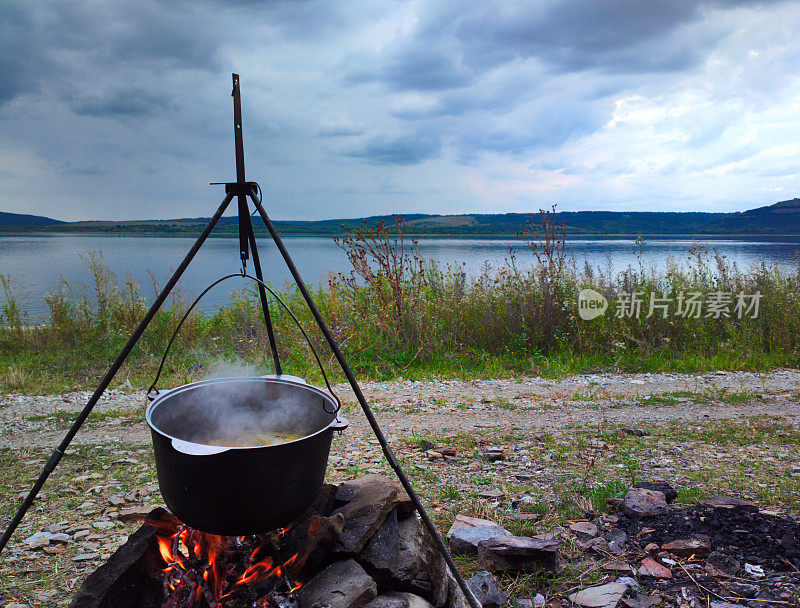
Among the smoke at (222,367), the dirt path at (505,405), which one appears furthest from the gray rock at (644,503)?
the smoke at (222,367)

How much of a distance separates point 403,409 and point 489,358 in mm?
2240

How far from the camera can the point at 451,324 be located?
7.77 metres

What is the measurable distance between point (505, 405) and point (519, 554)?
3041 millimetres

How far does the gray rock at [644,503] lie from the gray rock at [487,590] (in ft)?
3.45

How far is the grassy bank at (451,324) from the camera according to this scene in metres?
7.22

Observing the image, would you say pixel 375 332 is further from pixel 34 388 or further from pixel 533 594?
pixel 533 594

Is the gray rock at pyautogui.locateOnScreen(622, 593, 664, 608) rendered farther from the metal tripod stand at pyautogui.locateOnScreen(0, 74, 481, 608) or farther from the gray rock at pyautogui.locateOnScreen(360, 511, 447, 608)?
the gray rock at pyautogui.locateOnScreen(360, 511, 447, 608)

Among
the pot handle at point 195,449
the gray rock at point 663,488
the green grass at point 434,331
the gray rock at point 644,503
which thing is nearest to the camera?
the pot handle at point 195,449

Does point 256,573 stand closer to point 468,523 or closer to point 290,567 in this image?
point 290,567

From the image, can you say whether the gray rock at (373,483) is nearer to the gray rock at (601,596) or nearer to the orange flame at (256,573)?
the orange flame at (256,573)

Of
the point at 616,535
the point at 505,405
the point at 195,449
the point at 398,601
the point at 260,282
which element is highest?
the point at 260,282

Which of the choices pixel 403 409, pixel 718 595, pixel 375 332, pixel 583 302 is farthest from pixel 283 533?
pixel 583 302

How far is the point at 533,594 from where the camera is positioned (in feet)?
8.46

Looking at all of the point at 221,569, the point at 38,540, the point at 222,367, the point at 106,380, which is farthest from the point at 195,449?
the point at 222,367
